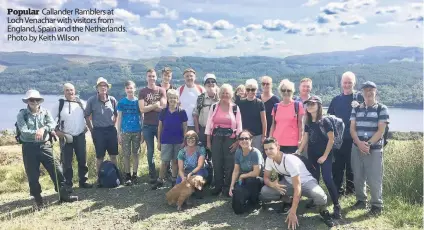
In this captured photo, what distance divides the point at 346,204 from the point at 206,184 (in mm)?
2340

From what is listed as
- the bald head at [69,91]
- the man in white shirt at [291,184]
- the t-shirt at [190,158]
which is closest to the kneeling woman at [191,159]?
the t-shirt at [190,158]

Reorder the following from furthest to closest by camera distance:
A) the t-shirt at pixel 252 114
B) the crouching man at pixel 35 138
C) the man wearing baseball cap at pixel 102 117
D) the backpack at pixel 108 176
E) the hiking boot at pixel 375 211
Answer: the backpack at pixel 108 176 < the man wearing baseball cap at pixel 102 117 < the t-shirt at pixel 252 114 < the crouching man at pixel 35 138 < the hiking boot at pixel 375 211

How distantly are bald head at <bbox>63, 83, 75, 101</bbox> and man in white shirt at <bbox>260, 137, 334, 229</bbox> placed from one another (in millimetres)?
3684

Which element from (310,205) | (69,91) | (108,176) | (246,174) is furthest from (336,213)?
(69,91)

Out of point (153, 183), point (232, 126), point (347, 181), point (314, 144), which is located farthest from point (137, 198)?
point (347, 181)

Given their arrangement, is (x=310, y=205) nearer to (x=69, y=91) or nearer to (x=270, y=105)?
(x=270, y=105)

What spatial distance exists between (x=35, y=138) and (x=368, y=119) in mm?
5153

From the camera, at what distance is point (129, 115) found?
6.71m

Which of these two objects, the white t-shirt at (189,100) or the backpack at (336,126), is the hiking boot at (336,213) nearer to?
the backpack at (336,126)

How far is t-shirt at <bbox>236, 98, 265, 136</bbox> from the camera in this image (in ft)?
19.2

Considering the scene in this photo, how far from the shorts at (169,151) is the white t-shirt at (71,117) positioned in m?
1.60

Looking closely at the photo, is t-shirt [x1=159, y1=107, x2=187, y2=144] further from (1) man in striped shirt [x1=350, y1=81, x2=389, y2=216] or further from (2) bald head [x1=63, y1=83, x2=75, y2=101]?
(1) man in striped shirt [x1=350, y1=81, x2=389, y2=216]

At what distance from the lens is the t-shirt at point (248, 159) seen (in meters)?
5.52

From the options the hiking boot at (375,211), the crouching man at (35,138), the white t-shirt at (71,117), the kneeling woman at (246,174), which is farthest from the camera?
the white t-shirt at (71,117)
